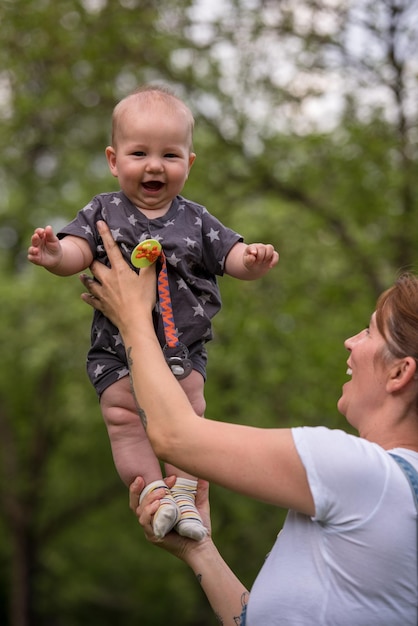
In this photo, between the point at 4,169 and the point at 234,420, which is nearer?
the point at 234,420

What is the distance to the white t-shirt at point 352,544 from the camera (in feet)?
7.55

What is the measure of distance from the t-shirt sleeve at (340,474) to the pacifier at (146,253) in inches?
26.0

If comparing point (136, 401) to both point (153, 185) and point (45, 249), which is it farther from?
point (153, 185)

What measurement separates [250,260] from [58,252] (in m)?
0.54

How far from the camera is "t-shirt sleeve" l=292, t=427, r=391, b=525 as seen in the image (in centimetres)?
229

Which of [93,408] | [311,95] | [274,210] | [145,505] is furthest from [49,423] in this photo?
[145,505]

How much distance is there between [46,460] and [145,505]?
45.6 feet

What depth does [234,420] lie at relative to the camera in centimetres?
1327

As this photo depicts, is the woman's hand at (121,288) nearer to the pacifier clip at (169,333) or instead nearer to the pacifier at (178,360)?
the pacifier clip at (169,333)

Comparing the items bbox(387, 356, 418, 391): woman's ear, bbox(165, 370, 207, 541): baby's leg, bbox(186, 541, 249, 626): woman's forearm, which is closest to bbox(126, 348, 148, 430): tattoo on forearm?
bbox(165, 370, 207, 541): baby's leg

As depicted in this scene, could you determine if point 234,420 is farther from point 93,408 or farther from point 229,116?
point 229,116

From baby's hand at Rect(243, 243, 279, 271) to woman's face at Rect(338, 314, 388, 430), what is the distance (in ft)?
1.18

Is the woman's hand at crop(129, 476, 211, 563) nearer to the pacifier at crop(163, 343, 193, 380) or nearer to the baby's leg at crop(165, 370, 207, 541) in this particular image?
the baby's leg at crop(165, 370, 207, 541)

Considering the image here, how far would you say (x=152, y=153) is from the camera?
2.77 metres
